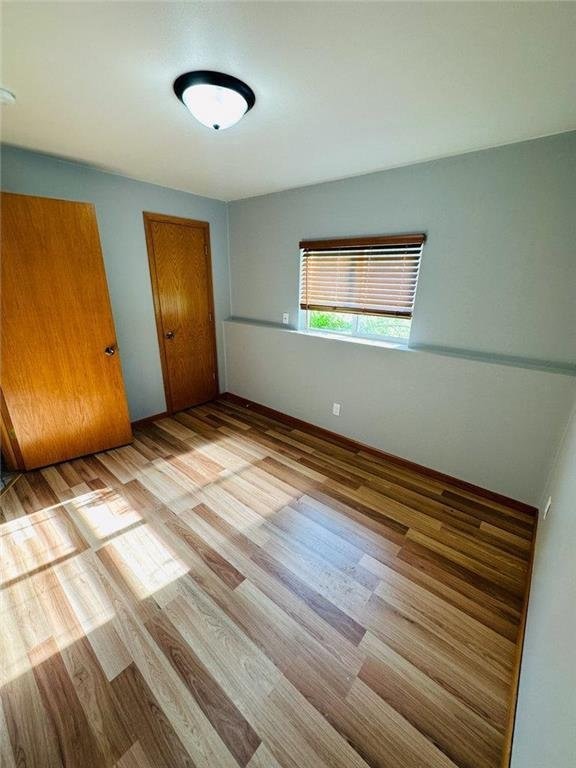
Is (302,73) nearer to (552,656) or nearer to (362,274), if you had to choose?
(362,274)

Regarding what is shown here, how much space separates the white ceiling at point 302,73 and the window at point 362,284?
0.61 meters

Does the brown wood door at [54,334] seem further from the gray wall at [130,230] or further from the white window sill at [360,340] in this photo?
the white window sill at [360,340]

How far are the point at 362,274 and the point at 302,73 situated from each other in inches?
57.3

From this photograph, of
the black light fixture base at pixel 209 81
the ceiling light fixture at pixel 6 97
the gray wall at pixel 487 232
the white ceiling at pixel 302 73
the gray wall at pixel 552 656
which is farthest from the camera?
the gray wall at pixel 487 232

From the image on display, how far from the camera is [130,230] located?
2637 mm

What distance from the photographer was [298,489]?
2213 millimetres

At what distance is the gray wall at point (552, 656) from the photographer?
639 mm

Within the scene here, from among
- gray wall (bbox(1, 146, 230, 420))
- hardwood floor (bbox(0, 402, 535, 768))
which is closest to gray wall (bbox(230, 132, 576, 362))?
hardwood floor (bbox(0, 402, 535, 768))

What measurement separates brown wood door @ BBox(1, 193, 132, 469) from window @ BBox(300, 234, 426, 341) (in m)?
1.83

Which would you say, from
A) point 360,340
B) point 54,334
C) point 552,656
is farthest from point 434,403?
point 54,334

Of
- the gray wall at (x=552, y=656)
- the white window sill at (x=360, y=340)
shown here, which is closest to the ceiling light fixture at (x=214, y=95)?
the white window sill at (x=360, y=340)

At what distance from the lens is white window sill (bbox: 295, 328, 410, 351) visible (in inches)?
93.4

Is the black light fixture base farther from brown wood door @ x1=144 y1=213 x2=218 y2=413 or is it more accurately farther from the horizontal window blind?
brown wood door @ x1=144 y1=213 x2=218 y2=413

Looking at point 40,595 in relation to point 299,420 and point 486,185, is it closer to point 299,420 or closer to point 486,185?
point 299,420
